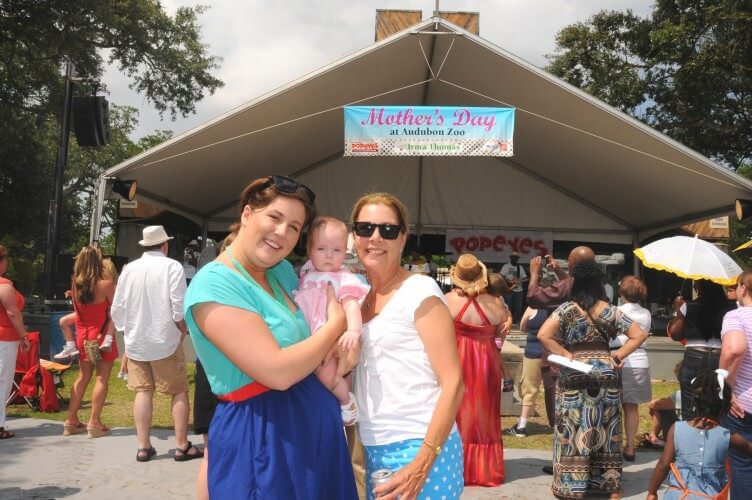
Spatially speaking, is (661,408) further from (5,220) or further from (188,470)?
(5,220)

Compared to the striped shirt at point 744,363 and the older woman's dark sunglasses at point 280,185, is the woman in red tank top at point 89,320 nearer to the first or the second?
the older woman's dark sunglasses at point 280,185

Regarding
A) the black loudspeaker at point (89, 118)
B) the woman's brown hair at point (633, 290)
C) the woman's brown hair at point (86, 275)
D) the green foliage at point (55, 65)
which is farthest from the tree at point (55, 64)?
the woman's brown hair at point (633, 290)

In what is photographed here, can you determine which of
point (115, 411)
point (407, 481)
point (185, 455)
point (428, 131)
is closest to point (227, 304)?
point (407, 481)

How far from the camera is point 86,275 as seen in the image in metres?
5.71

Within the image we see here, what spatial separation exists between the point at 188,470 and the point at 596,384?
9.58 feet

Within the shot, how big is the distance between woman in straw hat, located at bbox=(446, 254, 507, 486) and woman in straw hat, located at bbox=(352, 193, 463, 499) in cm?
278

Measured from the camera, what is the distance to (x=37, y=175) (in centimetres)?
2075

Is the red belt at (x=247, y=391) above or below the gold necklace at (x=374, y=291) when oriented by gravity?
below

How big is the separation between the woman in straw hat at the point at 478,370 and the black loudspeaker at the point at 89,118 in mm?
8956

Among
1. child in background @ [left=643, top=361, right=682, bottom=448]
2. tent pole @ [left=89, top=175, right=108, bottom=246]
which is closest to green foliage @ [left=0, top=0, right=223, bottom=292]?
tent pole @ [left=89, top=175, right=108, bottom=246]

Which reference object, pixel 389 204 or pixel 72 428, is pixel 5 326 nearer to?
pixel 72 428

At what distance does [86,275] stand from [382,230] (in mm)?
4410

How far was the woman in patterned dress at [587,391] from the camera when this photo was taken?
4.32 metres

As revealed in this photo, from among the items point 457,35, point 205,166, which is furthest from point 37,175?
point 457,35
